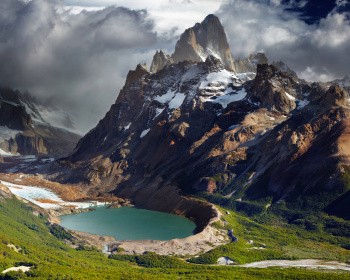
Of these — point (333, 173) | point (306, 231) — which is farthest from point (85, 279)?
point (333, 173)

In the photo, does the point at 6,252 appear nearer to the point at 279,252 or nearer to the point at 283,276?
the point at 283,276

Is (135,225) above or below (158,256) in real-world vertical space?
above

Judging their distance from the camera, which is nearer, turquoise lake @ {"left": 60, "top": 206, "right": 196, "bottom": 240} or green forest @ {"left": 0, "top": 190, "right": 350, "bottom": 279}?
green forest @ {"left": 0, "top": 190, "right": 350, "bottom": 279}

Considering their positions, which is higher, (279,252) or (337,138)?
(337,138)

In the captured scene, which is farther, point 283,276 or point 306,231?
point 306,231

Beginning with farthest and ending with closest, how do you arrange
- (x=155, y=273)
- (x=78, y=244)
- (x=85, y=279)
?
(x=78, y=244) → (x=155, y=273) → (x=85, y=279)

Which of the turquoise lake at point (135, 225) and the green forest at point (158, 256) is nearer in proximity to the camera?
the green forest at point (158, 256)

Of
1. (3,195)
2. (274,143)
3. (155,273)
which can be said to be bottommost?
(155,273)

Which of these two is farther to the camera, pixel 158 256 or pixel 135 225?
pixel 135 225
